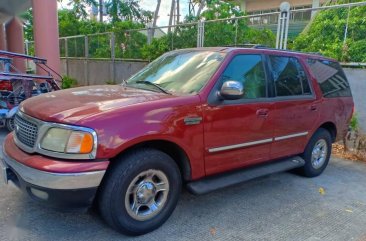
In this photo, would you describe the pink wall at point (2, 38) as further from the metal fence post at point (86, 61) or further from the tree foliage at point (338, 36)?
the tree foliage at point (338, 36)

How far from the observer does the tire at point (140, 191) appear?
2.99 metres

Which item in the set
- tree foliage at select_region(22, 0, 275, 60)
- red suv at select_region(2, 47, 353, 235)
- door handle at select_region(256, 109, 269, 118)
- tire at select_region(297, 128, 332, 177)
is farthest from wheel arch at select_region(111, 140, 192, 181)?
tree foliage at select_region(22, 0, 275, 60)

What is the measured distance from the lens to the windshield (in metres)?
3.71

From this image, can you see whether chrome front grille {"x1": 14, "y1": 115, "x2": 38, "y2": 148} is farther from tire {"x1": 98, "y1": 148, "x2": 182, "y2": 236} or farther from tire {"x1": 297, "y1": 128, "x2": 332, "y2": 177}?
tire {"x1": 297, "y1": 128, "x2": 332, "y2": 177}

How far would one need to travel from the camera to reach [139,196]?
3.22 m

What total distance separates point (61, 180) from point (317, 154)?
13.1 ft

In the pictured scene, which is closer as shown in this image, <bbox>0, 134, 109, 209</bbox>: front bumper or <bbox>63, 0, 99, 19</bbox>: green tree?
<bbox>0, 134, 109, 209</bbox>: front bumper

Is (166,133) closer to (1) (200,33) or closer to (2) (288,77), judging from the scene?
(2) (288,77)

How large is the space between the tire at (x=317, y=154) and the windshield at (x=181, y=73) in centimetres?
214

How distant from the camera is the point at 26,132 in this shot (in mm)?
3195

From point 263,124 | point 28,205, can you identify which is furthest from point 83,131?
point 263,124

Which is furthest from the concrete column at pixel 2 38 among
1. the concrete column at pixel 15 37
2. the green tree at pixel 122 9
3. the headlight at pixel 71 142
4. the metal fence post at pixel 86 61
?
the headlight at pixel 71 142

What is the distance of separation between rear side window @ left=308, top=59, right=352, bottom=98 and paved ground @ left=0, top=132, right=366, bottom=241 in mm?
1482

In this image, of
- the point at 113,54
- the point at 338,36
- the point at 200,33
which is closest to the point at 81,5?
the point at 113,54
